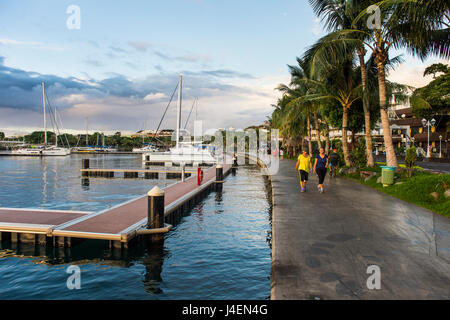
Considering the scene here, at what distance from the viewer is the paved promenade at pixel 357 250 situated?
4.97 meters

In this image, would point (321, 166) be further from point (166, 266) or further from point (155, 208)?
point (166, 266)

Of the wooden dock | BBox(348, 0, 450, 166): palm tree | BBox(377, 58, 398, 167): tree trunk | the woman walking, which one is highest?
BBox(348, 0, 450, 166): palm tree

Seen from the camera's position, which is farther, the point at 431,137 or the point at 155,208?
the point at 431,137

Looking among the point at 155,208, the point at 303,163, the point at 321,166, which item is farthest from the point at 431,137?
the point at 155,208

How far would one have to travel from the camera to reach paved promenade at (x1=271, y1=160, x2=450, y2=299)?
16.3 feet

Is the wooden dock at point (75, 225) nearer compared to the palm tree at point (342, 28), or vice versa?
the wooden dock at point (75, 225)

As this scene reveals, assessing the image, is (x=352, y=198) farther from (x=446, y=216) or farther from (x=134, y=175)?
(x=134, y=175)

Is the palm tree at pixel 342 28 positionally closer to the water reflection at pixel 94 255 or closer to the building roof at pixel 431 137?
the water reflection at pixel 94 255

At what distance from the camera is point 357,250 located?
22.0 feet

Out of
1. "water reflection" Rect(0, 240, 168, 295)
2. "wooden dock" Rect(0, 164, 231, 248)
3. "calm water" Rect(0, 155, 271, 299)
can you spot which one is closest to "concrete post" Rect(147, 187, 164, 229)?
"wooden dock" Rect(0, 164, 231, 248)

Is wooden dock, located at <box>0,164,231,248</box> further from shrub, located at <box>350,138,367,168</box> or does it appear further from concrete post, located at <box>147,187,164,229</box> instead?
shrub, located at <box>350,138,367,168</box>

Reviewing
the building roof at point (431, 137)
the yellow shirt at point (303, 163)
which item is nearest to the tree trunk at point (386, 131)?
the yellow shirt at point (303, 163)

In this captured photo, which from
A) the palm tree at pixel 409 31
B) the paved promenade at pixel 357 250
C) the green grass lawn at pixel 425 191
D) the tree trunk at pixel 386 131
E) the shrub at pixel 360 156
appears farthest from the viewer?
the shrub at pixel 360 156
